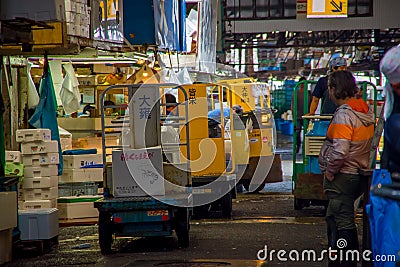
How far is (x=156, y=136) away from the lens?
11.8m

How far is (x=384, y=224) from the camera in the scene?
566 cm

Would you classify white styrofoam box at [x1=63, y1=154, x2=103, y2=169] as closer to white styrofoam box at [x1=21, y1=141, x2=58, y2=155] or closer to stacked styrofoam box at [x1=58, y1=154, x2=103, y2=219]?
stacked styrofoam box at [x1=58, y1=154, x2=103, y2=219]

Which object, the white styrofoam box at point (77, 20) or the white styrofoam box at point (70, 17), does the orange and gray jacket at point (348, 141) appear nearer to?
the white styrofoam box at point (70, 17)

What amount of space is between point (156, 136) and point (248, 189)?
720 centimetres

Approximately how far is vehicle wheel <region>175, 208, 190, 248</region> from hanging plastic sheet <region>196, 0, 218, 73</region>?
8028 mm

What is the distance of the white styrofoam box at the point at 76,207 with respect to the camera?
1410 centimetres

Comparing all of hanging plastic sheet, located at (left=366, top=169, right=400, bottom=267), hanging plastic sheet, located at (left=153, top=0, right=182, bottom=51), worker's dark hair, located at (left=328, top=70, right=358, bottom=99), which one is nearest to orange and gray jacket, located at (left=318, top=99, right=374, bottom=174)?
worker's dark hair, located at (left=328, top=70, right=358, bottom=99)

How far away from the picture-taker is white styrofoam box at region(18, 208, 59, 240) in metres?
11.2

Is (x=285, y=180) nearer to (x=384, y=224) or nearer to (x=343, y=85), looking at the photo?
(x=343, y=85)

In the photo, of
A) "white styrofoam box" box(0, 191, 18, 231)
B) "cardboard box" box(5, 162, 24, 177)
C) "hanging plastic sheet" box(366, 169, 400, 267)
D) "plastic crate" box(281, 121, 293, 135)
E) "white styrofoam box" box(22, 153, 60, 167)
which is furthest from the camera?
"plastic crate" box(281, 121, 293, 135)

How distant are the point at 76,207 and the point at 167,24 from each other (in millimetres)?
4356

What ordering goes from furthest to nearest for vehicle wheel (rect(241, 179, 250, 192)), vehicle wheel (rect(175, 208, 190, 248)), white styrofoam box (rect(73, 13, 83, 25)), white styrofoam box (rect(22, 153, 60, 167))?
1. vehicle wheel (rect(241, 179, 250, 192))
2. white styrofoam box (rect(22, 153, 60, 167))
3. white styrofoam box (rect(73, 13, 83, 25))
4. vehicle wheel (rect(175, 208, 190, 248))

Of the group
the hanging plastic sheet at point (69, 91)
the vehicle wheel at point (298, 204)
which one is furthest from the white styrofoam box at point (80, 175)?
the vehicle wheel at point (298, 204)

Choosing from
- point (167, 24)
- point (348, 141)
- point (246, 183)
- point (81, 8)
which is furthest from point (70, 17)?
point (246, 183)
